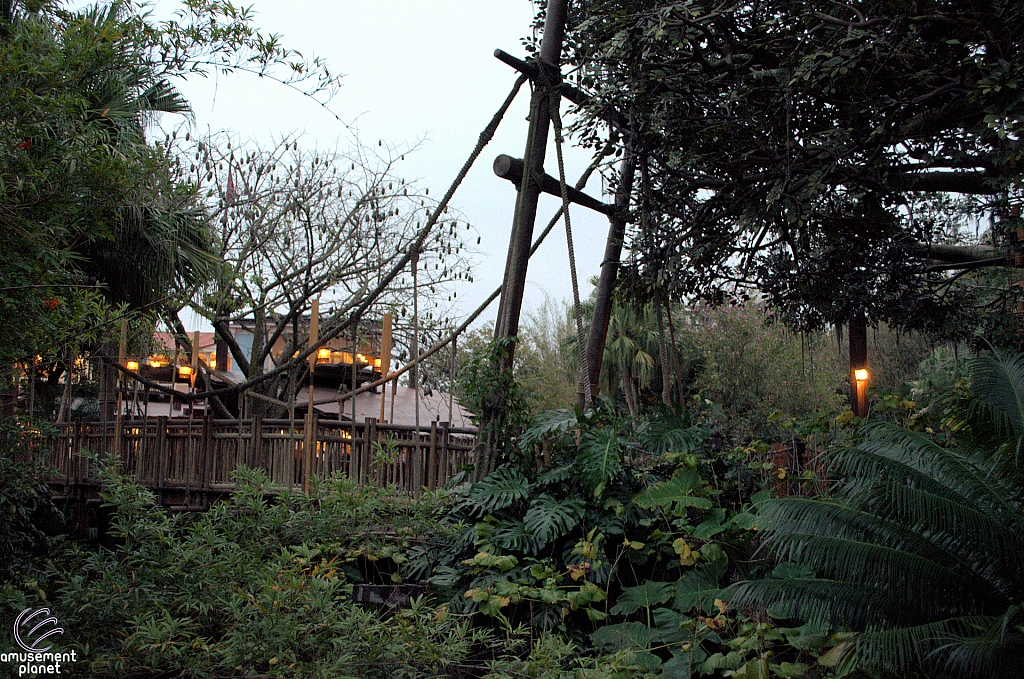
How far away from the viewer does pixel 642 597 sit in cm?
410

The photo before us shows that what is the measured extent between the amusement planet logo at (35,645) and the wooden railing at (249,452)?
2831 millimetres

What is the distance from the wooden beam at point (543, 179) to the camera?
16.3 feet

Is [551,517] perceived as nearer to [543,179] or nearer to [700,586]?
[700,586]

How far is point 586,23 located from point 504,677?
4.23 meters

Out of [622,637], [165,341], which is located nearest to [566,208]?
[622,637]

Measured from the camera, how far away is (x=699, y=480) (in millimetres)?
4160

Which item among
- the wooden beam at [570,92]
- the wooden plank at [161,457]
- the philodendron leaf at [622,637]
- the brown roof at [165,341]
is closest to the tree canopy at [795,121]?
the wooden beam at [570,92]

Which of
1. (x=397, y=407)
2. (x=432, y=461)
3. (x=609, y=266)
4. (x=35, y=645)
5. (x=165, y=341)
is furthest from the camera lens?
(x=165, y=341)

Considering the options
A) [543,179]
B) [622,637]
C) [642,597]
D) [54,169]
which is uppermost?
[543,179]

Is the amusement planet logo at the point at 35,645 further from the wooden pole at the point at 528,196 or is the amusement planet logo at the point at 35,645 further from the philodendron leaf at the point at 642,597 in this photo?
the wooden pole at the point at 528,196

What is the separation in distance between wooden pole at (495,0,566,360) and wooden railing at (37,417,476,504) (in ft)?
4.61

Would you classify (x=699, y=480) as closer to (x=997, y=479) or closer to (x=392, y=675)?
(x=997, y=479)

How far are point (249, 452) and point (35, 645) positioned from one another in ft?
16.4

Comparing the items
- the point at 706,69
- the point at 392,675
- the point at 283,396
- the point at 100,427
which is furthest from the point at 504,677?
the point at 283,396
